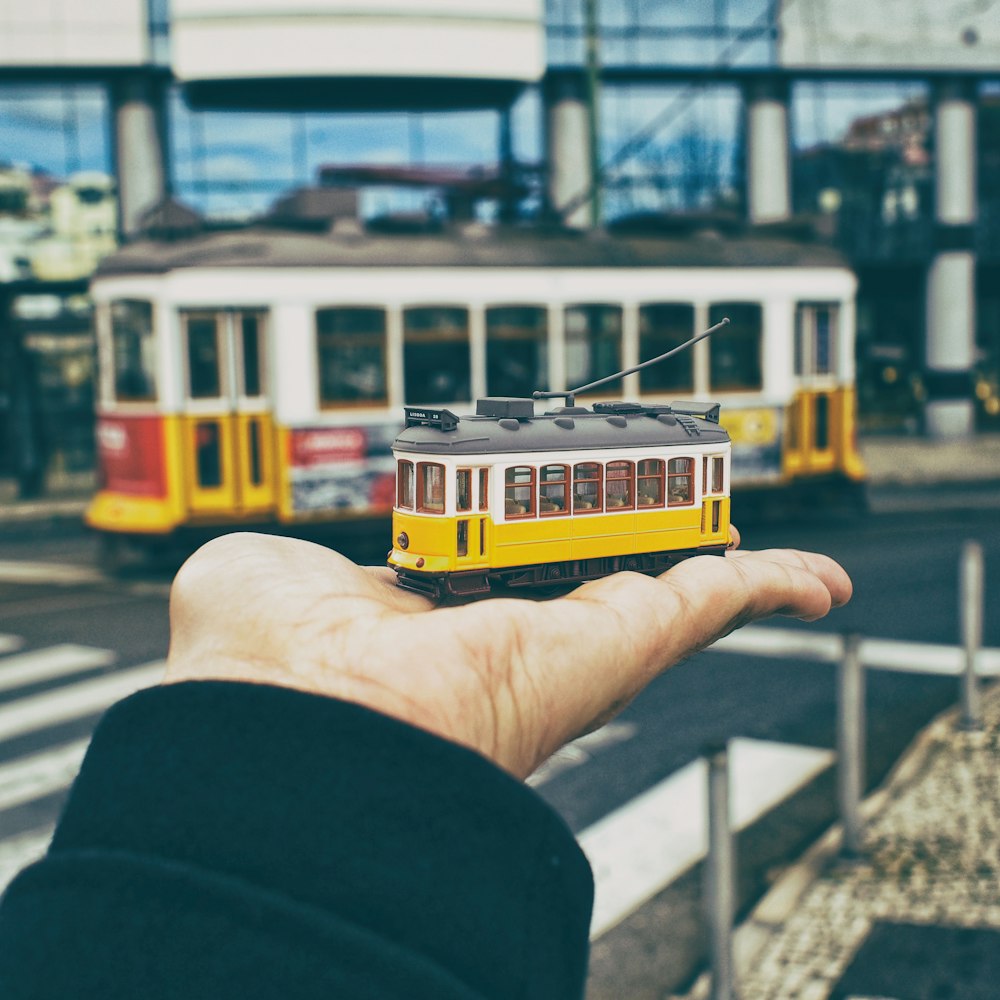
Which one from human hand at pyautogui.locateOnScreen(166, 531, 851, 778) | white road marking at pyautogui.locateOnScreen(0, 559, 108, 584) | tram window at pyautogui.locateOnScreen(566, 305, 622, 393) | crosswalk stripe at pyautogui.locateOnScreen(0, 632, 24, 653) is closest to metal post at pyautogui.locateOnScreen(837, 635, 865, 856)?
tram window at pyautogui.locateOnScreen(566, 305, 622, 393)

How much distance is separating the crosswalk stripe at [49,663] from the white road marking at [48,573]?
399 cm

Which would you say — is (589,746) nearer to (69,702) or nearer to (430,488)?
(69,702)

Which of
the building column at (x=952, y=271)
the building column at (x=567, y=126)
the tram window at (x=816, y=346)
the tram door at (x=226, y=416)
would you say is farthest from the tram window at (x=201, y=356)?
the building column at (x=952, y=271)

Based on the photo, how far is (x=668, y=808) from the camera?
1002 cm

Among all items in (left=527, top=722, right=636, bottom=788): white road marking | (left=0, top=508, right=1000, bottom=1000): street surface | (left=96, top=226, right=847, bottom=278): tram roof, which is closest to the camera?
(left=0, top=508, right=1000, bottom=1000): street surface

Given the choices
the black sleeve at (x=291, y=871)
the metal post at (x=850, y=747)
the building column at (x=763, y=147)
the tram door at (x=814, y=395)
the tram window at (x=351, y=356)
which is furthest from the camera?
the building column at (x=763, y=147)

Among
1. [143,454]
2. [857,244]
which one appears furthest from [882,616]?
[857,244]

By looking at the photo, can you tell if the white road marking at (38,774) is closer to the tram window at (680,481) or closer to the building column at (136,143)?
the tram window at (680,481)

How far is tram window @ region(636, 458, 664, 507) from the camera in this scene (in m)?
1.69

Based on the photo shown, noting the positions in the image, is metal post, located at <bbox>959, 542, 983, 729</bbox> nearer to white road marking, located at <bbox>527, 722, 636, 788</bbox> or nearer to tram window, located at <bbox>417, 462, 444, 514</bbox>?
white road marking, located at <bbox>527, 722, 636, 788</bbox>

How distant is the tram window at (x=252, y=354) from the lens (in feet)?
49.9

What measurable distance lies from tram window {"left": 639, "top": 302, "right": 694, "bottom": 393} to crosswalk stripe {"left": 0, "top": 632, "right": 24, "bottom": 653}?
962 cm

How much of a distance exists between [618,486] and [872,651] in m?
13.0

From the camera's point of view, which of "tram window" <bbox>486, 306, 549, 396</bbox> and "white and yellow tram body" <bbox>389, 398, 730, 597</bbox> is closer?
"white and yellow tram body" <bbox>389, 398, 730, 597</bbox>
